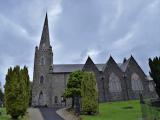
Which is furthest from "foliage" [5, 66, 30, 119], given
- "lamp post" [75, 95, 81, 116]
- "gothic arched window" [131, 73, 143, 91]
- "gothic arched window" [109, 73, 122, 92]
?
"gothic arched window" [131, 73, 143, 91]

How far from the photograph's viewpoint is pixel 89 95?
3262cm

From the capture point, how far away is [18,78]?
26750 mm

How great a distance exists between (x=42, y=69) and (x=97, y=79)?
669 inches

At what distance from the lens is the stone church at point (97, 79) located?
196 feet

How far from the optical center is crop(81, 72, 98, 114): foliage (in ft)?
104

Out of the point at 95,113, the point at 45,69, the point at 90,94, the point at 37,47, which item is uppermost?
the point at 37,47

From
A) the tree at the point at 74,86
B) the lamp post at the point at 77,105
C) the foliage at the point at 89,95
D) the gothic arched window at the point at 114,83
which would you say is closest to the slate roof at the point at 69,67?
the gothic arched window at the point at 114,83

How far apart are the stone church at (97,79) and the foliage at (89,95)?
84.2ft

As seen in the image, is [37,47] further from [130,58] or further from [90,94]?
[90,94]

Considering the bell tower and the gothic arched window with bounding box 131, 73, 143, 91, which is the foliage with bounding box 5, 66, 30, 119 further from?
the gothic arched window with bounding box 131, 73, 143, 91

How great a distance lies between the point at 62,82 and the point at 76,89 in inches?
991

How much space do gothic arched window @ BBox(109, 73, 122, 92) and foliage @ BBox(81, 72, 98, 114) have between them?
27.2m

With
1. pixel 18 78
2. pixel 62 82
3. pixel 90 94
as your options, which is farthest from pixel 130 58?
pixel 18 78

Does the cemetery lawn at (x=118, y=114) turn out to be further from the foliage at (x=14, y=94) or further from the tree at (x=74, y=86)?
the foliage at (x=14, y=94)
